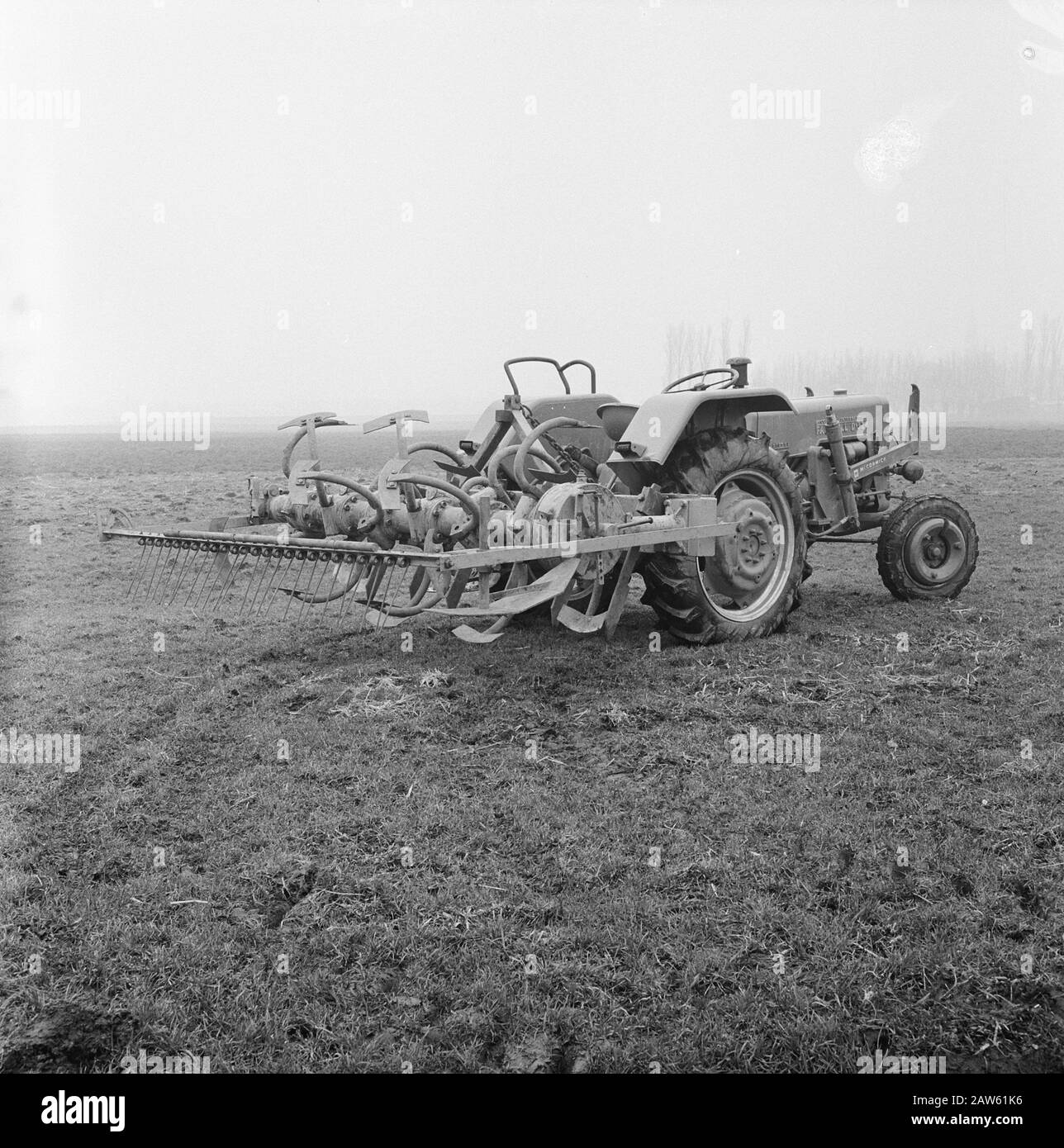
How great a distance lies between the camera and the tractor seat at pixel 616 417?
24.6 ft

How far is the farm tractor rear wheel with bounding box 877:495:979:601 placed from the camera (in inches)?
308

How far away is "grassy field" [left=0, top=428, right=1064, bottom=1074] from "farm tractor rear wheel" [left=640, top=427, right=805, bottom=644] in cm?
26

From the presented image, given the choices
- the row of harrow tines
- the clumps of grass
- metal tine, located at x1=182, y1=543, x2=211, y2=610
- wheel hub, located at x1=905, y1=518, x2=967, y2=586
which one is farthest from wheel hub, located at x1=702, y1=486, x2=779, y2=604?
metal tine, located at x1=182, y1=543, x2=211, y2=610

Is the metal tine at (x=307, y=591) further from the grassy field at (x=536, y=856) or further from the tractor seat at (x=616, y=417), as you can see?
the tractor seat at (x=616, y=417)

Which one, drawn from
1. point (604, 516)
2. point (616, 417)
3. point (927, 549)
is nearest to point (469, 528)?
point (604, 516)

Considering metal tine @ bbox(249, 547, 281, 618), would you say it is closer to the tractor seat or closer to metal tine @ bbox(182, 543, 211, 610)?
metal tine @ bbox(182, 543, 211, 610)

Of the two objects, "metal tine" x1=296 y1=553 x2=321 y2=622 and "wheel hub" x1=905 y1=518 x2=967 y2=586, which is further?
"wheel hub" x1=905 y1=518 x2=967 y2=586

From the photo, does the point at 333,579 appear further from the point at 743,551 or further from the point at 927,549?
the point at 927,549

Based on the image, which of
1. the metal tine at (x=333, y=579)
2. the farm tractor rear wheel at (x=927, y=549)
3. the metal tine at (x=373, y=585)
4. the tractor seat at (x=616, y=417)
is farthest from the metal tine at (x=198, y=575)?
the farm tractor rear wheel at (x=927, y=549)

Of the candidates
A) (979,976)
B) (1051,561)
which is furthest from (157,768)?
(1051,561)

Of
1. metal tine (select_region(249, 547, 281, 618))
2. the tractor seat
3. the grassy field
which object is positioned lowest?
the grassy field

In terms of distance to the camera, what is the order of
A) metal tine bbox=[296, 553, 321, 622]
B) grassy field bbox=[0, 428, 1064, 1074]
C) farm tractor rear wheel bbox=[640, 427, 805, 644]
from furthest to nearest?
1. farm tractor rear wheel bbox=[640, 427, 805, 644]
2. metal tine bbox=[296, 553, 321, 622]
3. grassy field bbox=[0, 428, 1064, 1074]

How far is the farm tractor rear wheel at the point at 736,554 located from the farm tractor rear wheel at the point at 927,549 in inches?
43.0

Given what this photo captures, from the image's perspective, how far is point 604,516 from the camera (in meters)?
5.95
